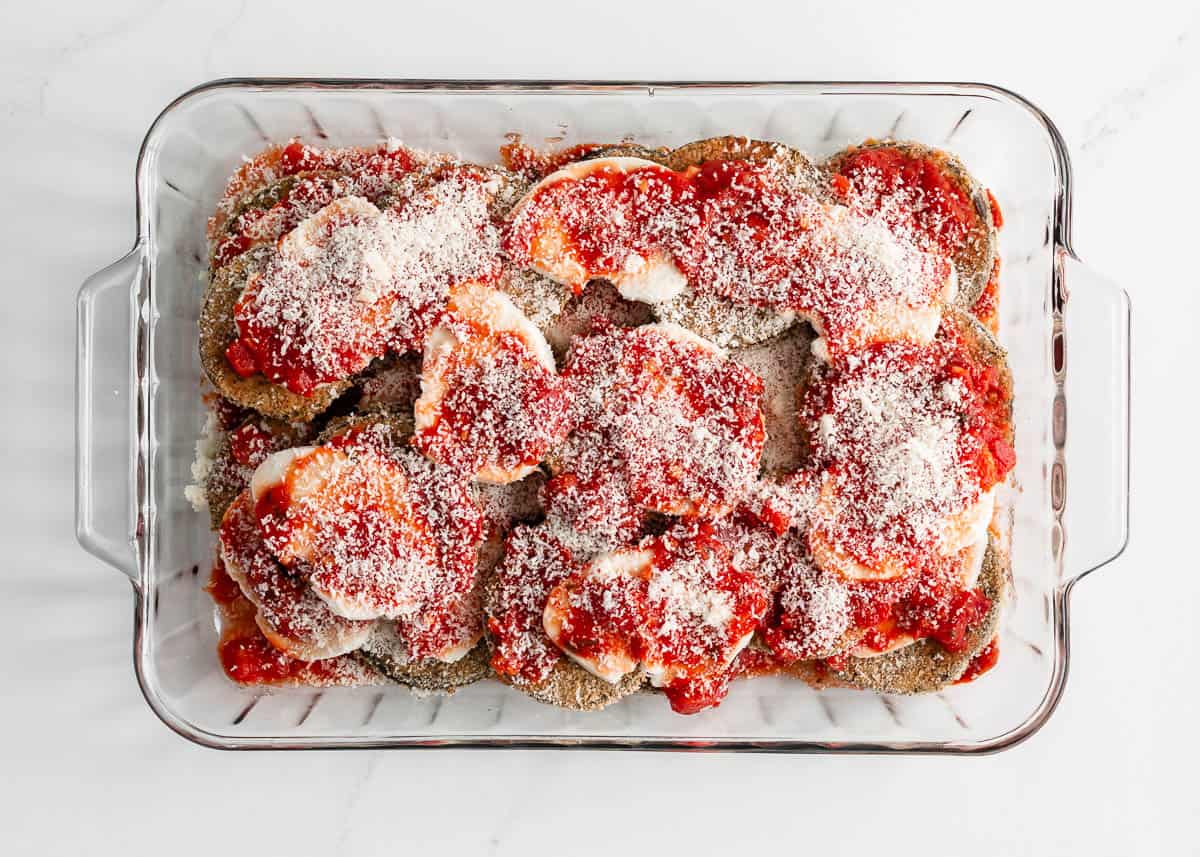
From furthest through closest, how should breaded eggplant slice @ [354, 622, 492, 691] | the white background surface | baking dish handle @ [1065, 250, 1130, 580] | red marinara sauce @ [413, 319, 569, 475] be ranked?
the white background surface
baking dish handle @ [1065, 250, 1130, 580]
breaded eggplant slice @ [354, 622, 492, 691]
red marinara sauce @ [413, 319, 569, 475]

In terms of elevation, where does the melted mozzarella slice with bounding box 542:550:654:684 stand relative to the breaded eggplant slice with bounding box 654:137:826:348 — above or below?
below

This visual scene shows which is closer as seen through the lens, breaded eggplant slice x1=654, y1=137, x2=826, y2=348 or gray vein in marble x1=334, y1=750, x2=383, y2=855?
breaded eggplant slice x1=654, y1=137, x2=826, y2=348

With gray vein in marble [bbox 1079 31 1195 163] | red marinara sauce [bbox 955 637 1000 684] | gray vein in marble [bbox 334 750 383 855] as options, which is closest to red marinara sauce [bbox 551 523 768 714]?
red marinara sauce [bbox 955 637 1000 684]

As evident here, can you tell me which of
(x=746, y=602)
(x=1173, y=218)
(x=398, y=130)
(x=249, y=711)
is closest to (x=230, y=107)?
(x=398, y=130)

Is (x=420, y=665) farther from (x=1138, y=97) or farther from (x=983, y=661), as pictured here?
(x=1138, y=97)

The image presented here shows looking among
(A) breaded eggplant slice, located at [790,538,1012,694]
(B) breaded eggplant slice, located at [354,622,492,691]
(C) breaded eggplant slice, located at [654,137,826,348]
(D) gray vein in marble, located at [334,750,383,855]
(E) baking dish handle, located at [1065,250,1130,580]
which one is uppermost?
(C) breaded eggplant slice, located at [654,137,826,348]

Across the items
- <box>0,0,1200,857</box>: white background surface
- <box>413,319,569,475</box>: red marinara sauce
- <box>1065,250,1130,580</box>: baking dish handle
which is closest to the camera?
<box>413,319,569,475</box>: red marinara sauce

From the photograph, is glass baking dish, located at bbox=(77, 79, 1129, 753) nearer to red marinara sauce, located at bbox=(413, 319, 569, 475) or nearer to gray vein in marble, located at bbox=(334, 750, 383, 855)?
gray vein in marble, located at bbox=(334, 750, 383, 855)
